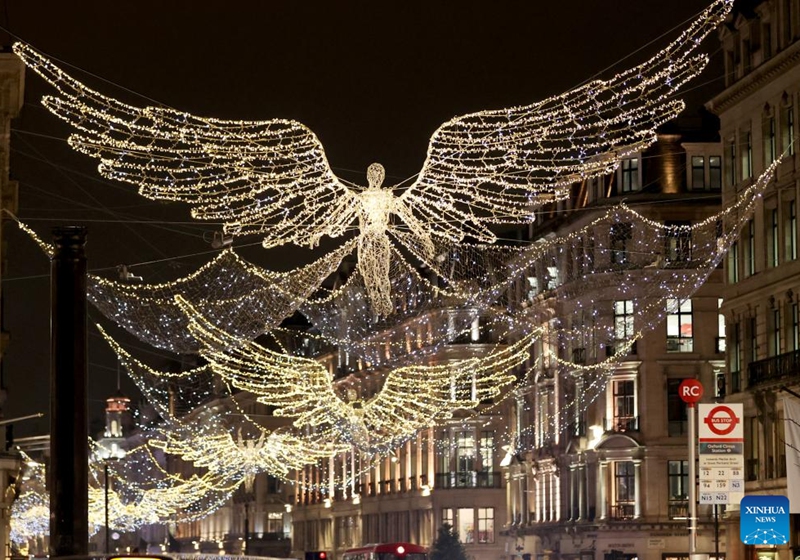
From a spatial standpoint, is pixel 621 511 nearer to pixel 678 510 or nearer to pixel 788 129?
pixel 678 510

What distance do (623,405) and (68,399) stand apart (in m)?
51.4

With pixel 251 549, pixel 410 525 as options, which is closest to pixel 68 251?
pixel 410 525

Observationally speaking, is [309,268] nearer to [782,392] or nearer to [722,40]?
[782,392]

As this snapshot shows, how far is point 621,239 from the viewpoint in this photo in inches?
2827

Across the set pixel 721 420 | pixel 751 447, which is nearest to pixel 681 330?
pixel 751 447

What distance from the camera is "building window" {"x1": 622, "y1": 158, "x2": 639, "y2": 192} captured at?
72.6 meters

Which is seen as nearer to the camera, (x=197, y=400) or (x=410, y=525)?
(x=410, y=525)

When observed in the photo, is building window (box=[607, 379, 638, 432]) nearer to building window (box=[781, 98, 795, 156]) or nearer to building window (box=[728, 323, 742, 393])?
building window (box=[728, 323, 742, 393])

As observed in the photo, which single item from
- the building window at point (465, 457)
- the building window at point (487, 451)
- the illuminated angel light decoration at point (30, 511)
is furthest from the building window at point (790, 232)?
the illuminated angel light decoration at point (30, 511)

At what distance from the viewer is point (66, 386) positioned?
24.3 meters

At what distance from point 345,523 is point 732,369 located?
2699 inches

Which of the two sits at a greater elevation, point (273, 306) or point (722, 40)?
point (722, 40)

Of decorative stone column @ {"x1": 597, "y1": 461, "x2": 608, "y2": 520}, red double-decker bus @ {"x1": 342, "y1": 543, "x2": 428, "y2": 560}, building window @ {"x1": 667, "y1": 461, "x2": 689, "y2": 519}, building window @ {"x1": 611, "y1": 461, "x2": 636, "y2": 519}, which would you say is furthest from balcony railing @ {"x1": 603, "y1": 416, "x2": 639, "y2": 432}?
red double-decker bus @ {"x1": 342, "y1": 543, "x2": 428, "y2": 560}

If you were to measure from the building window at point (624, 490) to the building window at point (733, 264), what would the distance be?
62.7ft
